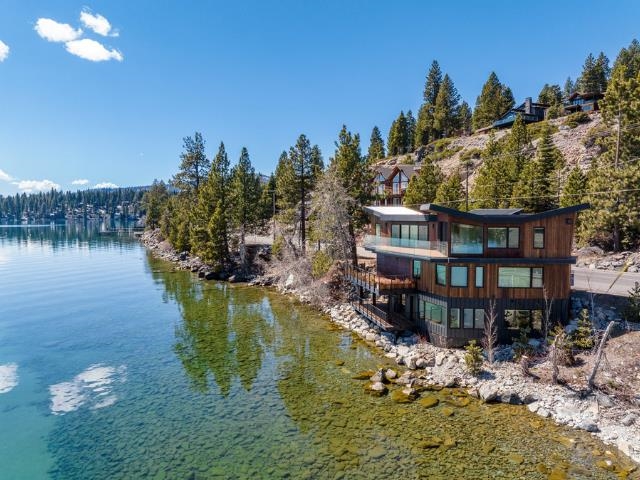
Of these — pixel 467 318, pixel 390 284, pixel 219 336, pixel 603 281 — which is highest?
pixel 390 284

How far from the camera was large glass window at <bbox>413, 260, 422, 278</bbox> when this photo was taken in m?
25.8

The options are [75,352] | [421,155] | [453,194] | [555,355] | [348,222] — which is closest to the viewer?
[555,355]

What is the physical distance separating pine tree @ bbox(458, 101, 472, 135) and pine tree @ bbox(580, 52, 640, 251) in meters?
63.4

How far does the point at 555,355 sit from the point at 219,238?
41.2m

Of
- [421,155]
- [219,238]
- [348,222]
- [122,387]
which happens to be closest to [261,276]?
[219,238]

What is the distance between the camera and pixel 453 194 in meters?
48.9

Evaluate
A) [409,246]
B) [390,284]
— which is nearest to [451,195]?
[409,246]

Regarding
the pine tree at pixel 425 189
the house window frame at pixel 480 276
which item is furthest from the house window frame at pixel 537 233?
the pine tree at pixel 425 189

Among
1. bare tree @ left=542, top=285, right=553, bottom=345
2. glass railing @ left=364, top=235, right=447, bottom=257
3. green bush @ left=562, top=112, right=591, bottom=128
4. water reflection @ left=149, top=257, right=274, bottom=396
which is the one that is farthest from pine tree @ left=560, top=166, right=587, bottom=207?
green bush @ left=562, top=112, right=591, bottom=128

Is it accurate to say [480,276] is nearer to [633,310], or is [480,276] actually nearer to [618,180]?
[633,310]

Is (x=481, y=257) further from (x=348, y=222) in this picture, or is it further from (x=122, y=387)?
(x=122, y=387)

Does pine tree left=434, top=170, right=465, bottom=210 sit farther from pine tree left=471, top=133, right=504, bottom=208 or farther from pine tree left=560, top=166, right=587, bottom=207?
pine tree left=560, top=166, right=587, bottom=207

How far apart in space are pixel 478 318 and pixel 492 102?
8244 centimetres

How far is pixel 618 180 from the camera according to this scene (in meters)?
34.1
